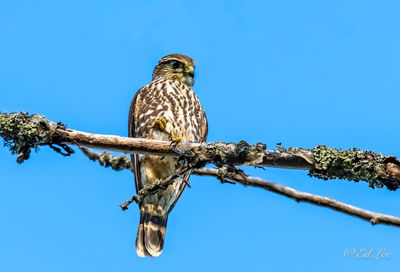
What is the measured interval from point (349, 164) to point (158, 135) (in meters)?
2.31

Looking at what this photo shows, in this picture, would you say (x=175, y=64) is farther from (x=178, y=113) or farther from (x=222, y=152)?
(x=222, y=152)

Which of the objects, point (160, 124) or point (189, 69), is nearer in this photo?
point (160, 124)

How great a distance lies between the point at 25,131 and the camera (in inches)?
164

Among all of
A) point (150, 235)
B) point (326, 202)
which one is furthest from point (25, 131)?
point (326, 202)

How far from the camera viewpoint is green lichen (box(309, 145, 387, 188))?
4.17m

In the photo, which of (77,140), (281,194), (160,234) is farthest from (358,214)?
(160,234)

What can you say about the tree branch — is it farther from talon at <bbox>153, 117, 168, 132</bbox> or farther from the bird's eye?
the bird's eye

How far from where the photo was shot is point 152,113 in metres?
6.06

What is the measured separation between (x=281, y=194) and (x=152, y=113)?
3350 mm

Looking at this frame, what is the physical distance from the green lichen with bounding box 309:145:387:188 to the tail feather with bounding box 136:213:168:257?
227 centimetres

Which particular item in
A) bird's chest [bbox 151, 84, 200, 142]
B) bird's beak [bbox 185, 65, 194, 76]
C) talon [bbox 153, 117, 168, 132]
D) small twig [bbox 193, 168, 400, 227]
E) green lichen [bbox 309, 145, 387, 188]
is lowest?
small twig [bbox 193, 168, 400, 227]

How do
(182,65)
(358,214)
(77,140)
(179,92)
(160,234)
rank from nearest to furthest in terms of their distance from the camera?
1. (358,214)
2. (77,140)
3. (160,234)
4. (179,92)
5. (182,65)

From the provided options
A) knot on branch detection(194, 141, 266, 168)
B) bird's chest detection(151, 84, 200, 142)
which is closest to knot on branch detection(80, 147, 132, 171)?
bird's chest detection(151, 84, 200, 142)

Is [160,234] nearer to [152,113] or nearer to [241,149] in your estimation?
[152,113]
